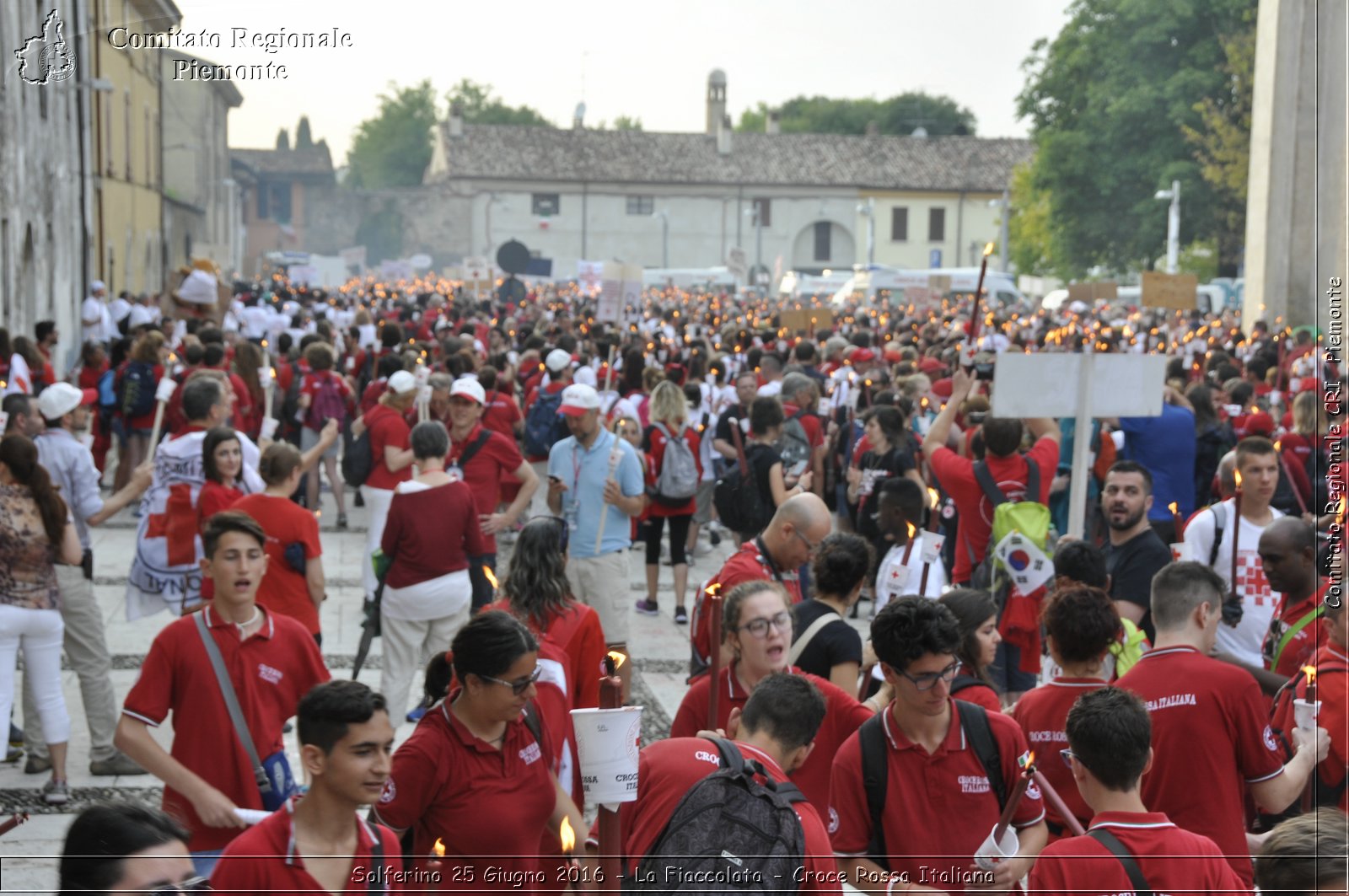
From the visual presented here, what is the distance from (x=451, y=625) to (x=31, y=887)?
106 inches

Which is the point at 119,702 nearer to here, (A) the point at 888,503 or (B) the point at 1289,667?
(A) the point at 888,503

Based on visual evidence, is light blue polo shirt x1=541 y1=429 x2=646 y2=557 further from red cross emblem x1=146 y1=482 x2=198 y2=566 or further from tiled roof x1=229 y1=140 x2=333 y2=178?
tiled roof x1=229 y1=140 x2=333 y2=178

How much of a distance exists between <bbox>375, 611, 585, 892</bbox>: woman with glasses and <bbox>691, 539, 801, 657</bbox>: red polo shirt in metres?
1.35

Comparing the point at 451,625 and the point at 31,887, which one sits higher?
the point at 451,625

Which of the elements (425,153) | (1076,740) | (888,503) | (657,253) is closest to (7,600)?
(888,503)

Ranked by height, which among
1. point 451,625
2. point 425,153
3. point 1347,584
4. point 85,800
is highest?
point 425,153

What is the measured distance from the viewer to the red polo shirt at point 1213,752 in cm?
449

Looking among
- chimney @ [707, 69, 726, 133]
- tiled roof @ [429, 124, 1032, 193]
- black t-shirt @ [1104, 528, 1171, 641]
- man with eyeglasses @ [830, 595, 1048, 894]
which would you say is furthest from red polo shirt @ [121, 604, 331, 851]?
tiled roof @ [429, 124, 1032, 193]

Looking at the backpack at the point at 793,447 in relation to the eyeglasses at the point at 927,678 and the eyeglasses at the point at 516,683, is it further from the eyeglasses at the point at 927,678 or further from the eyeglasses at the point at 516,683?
the eyeglasses at the point at 516,683

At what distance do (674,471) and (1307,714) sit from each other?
6.90m

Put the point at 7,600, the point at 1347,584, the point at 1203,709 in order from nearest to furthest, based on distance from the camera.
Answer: the point at 1203,709 < the point at 1347,584 < the point at 7,600

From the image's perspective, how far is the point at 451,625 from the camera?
26.4ft

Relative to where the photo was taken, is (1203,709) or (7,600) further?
(7,600)

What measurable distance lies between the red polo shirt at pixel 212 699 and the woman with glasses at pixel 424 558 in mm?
2806
